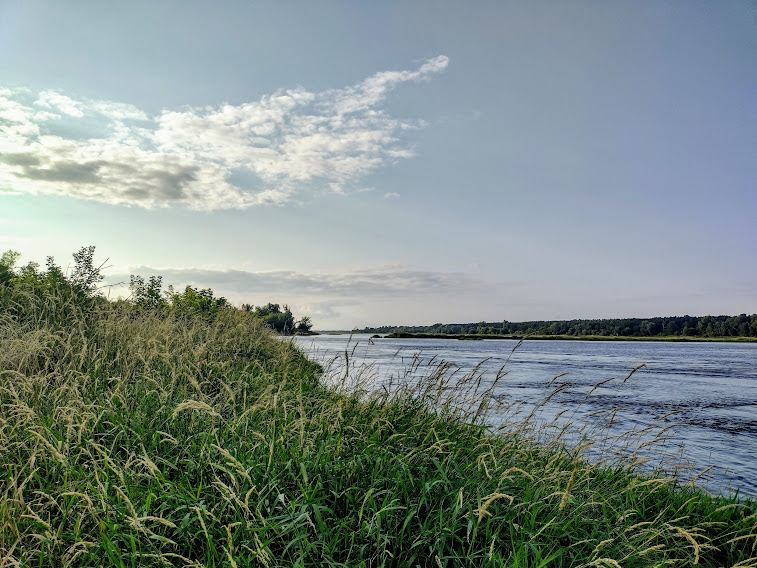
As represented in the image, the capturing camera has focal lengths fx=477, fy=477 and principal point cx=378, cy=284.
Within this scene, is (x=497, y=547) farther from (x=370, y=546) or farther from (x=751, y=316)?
(x=751, y=316)

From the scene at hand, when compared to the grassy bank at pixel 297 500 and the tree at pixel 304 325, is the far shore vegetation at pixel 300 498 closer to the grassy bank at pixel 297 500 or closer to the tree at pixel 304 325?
the grassy bank at pixel 297 500

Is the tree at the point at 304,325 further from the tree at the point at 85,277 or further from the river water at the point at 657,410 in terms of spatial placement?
the tree at the point at 85,277

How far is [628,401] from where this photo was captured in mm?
19047

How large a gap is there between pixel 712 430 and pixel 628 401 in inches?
214

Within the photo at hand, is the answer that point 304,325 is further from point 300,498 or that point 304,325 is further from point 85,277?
point 300,498

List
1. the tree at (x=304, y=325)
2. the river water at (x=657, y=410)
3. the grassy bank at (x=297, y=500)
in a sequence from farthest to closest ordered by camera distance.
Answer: the tree at (x=304, y=325), the river water at (x=657, y=410), the grassy bank at (x=297, y=500)

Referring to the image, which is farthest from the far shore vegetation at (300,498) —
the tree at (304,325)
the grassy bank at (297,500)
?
the tree at (304,325)

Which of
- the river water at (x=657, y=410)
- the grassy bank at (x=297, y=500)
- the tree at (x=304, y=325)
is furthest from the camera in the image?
the tree at (x=304, y=325)

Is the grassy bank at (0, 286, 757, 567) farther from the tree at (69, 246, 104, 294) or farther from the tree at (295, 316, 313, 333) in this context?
the tree at (295, 316, 313, 333)

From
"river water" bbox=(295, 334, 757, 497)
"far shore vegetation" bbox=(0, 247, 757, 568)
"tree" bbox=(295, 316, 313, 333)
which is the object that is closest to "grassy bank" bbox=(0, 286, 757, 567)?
"far shore vegetation" bbox=(0, 247, 757, 568)

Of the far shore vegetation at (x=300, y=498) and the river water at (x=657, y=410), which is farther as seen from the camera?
the river water at (x=657, y=410)

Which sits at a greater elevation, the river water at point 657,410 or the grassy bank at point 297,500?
the grassy bank at point 297,500

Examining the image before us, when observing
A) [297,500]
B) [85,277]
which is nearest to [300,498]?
[297,500]

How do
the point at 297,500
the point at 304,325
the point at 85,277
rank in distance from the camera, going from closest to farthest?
the point at 297,500, the point at 85,277, the point at 304,325
